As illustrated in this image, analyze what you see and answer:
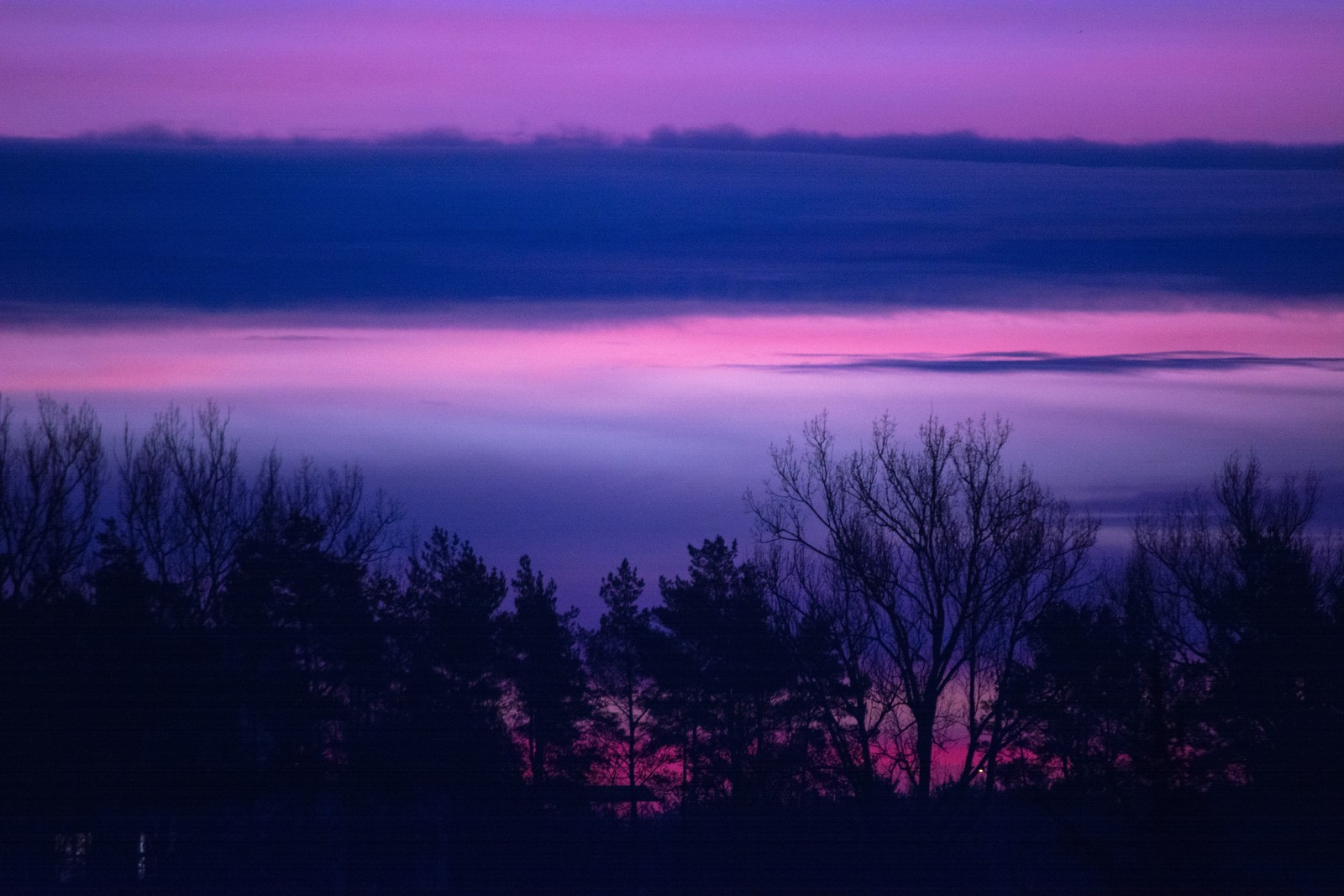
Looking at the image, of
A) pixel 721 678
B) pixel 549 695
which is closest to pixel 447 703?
pixel 549 695

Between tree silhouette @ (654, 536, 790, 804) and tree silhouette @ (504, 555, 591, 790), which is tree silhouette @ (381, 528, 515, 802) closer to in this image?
tree silhouette @ (504, 555, 591, 790)

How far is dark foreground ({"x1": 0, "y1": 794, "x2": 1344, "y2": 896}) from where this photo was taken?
1061 centimetres

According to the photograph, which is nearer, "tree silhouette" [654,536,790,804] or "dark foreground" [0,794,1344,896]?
"dark foreground" [0,794,1344,896]

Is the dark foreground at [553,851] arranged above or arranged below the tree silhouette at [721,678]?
below

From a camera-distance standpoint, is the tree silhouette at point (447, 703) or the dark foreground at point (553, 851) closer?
the dark foreground at point (553, 851)

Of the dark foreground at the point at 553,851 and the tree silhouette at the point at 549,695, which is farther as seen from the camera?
the tree silhouette at the point at 549,695

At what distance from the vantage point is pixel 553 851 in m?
11.2

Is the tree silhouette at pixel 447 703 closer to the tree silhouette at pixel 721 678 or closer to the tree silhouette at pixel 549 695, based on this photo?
Answer: the tree silhouette at pixel 549 695

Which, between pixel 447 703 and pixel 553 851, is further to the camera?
pixel 447 703

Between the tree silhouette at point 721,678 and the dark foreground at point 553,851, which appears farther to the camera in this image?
the tree silhouette at point 721,678

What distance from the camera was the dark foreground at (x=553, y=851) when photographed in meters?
10.6

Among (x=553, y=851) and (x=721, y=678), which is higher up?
(x=721, y=678)

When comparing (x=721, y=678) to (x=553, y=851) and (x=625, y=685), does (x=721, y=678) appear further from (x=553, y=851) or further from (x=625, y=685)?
(x=553, y=851)

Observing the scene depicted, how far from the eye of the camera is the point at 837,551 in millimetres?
16453
